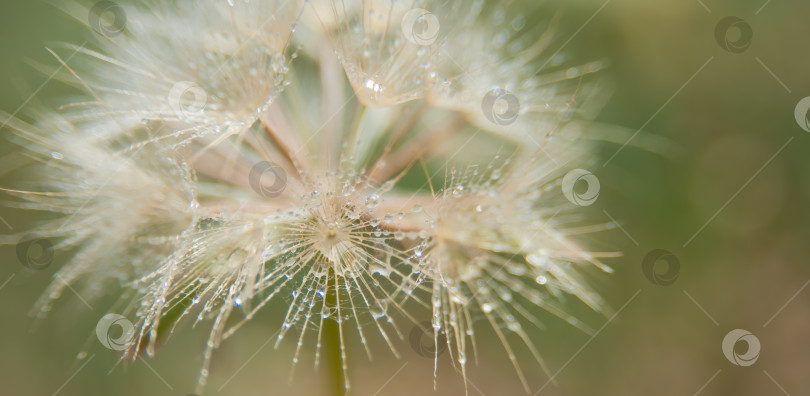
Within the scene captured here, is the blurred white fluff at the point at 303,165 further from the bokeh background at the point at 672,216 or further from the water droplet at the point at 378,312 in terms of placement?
the bokeh background at the point at 672,216

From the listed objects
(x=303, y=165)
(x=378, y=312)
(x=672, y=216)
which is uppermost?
(x=672, y=216)

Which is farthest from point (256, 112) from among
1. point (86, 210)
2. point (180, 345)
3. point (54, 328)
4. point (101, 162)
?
point (54, 328)

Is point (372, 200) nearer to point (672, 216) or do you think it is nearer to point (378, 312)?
point (378, 312)

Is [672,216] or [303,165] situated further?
[672,216]

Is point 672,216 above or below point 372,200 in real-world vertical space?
above

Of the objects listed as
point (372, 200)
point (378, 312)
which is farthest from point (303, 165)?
point (378, 312)

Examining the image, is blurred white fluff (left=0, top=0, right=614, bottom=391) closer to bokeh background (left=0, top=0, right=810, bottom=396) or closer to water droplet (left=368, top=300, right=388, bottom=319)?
water droplet (left=368, top=300, right=388, bottom=319)
